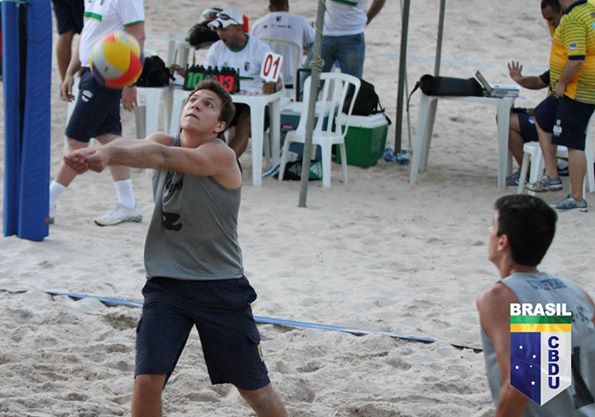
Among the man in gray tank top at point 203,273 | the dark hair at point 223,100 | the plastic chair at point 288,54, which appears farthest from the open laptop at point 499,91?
the man in gray tank top at point 203,273

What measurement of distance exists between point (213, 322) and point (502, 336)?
117 centimetres

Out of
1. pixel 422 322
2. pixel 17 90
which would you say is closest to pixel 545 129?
pixel 422 322

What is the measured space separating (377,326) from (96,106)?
7.95 feet

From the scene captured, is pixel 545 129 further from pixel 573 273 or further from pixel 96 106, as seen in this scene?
pixel 96 106

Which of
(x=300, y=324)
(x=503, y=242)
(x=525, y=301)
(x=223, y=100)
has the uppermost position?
(x=223, y=100)

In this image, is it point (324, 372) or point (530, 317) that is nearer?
point (530, 317)

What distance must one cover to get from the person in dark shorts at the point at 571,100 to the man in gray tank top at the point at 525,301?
5.22 metres

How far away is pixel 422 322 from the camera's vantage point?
535 cm

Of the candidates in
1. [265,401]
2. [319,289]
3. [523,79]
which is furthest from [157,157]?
[523,79]

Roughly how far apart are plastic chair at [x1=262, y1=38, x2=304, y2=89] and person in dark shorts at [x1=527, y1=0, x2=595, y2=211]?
2391 millimetres

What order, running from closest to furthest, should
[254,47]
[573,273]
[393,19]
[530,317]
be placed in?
[530,317] → [573,273] → [254,47] → [393,19]

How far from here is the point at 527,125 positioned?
8.71 metres

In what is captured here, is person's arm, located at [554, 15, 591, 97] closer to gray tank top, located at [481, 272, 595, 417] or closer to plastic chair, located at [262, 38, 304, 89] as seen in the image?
plastic chair, located at [262, 38, 304, 89]

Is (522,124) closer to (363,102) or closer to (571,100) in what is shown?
(571,100)
